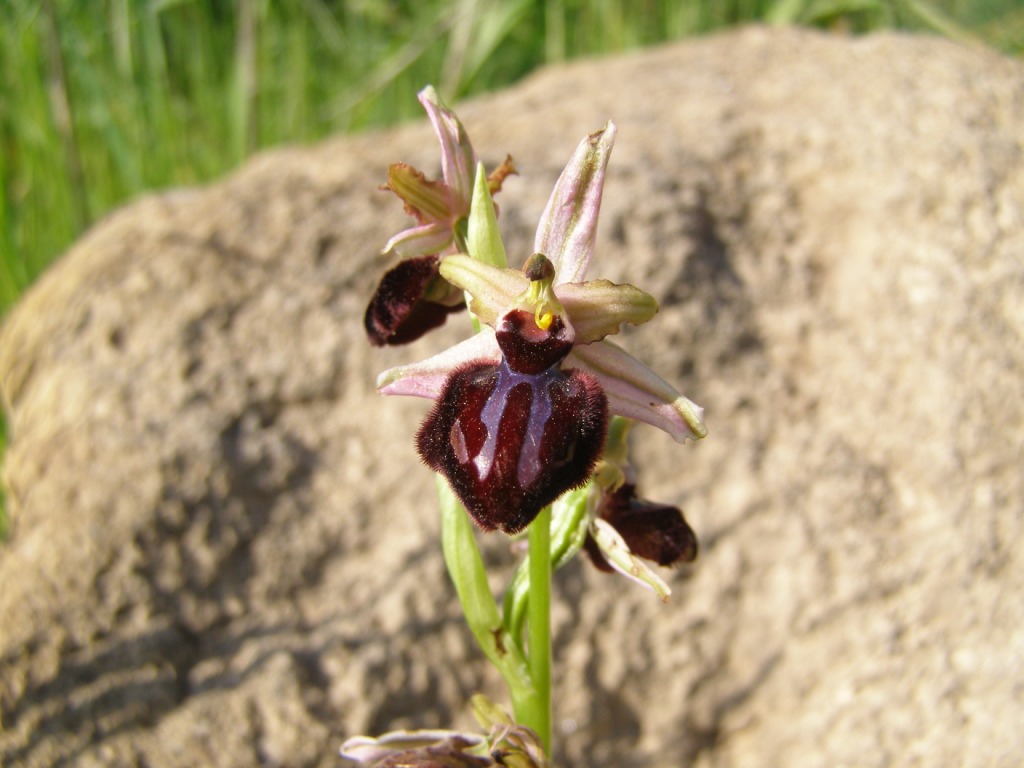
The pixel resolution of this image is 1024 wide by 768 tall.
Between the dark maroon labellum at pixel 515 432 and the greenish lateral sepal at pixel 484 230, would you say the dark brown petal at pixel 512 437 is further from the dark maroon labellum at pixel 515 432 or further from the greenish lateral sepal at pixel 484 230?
the greenish lateral sepal at pixel 484 230

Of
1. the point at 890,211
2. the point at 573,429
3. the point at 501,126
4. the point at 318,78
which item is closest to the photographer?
the point at 573,429

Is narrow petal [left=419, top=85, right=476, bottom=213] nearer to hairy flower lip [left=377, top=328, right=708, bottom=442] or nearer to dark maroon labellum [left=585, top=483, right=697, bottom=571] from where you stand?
hairy flower lip [left=377, top=328, right=708, bottom=442]

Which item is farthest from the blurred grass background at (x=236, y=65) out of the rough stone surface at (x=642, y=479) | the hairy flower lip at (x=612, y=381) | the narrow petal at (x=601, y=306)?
the narrow petal at (x=601, y=306)

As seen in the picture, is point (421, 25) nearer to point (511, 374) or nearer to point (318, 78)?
point (318, 78)

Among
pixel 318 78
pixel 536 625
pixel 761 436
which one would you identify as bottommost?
pixel 536 625

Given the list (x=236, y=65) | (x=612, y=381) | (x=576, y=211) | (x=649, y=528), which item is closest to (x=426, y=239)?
(x=576, y=211)

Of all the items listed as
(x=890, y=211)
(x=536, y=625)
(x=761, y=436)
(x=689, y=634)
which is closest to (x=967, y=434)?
(x=761, y=436)
